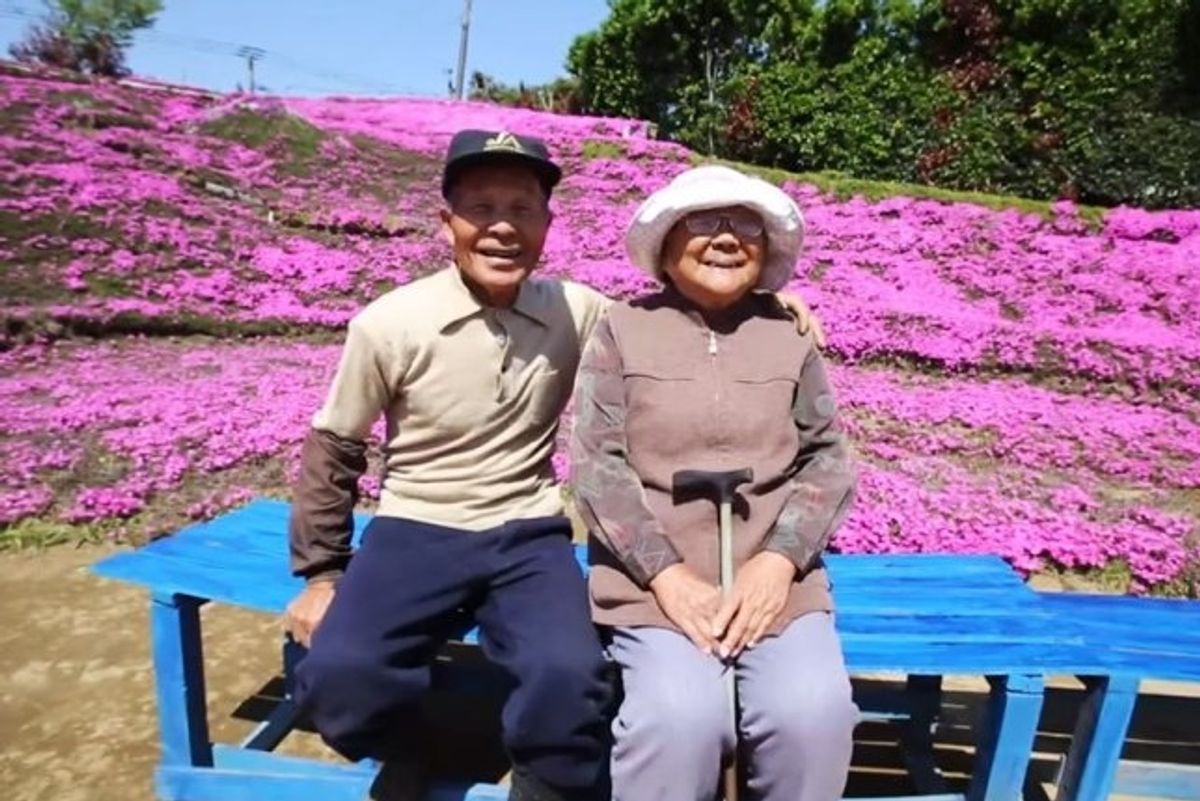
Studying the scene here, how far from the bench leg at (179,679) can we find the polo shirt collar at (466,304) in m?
1.10

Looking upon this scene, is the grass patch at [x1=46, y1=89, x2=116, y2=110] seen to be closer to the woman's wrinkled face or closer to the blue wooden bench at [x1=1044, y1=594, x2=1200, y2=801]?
the woman's wrinkled face

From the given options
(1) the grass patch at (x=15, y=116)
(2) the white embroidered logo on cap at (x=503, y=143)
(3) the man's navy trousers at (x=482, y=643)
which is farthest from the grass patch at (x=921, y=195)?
(3) the man's navy trousers at (x=482, y=643)

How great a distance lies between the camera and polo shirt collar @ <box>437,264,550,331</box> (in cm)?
256

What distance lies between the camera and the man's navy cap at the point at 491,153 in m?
2.35

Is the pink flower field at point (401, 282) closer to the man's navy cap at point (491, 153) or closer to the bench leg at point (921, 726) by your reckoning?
the bench leg at point (921, 726)

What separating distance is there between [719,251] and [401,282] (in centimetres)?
882

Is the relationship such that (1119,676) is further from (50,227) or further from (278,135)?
(278,135)

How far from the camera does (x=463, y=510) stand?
257 centimetres

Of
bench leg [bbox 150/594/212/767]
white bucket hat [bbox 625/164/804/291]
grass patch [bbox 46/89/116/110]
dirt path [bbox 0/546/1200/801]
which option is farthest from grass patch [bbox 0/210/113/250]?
white bucket hat [bbox 625/164/804/291]

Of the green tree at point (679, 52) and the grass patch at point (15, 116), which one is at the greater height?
the green tree at point (679, 52)

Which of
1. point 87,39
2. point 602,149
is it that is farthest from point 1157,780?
point 87,39

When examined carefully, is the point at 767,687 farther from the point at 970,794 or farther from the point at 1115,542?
the point at 1115,542

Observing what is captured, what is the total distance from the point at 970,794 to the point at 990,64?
60.2 ft

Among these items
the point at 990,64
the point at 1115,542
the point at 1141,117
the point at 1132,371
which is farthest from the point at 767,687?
the point at 990,64
